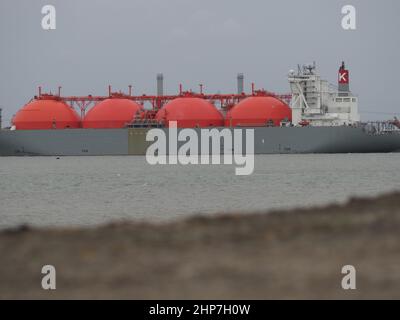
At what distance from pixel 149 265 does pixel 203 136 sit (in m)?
78.3

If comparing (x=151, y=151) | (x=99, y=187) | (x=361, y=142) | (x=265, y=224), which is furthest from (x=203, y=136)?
(x=265, y=224)

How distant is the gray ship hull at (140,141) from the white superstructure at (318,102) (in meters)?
2.15

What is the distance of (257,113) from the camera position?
3413 inches

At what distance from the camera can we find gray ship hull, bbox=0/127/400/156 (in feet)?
268

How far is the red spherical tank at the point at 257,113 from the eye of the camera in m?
86.5

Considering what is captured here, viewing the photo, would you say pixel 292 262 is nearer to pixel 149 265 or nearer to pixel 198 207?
pixel 149 265

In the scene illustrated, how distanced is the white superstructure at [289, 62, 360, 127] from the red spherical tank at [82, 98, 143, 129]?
16.2 metres

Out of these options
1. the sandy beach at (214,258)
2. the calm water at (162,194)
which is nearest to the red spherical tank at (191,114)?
the calm water at (162,194)

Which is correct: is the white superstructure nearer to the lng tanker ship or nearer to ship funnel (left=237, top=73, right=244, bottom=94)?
the lng tanker ship

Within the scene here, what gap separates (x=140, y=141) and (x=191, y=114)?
5.81m

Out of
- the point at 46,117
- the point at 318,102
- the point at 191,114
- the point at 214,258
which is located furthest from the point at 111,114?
the point at 214,258

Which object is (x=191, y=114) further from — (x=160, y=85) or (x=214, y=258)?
(x=214, y=258)

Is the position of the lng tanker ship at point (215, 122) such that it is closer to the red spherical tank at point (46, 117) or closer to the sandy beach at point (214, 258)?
the red spherical tank at point (46, 117)
